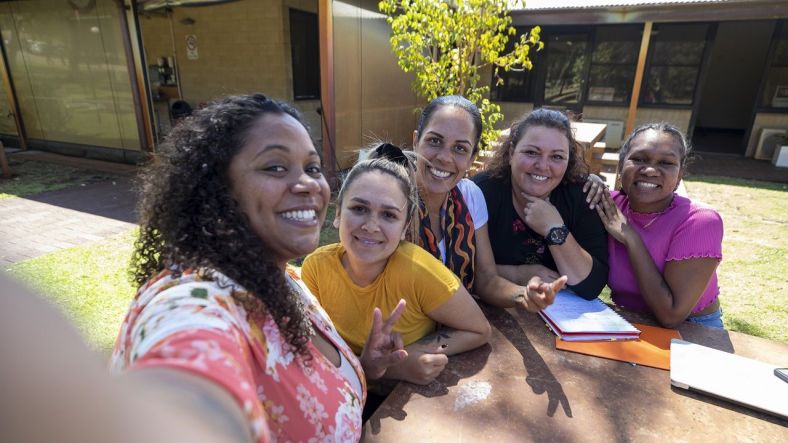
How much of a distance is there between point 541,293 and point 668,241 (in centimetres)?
82

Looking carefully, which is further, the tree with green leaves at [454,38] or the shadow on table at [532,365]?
the tree with green leaves at [454,38]

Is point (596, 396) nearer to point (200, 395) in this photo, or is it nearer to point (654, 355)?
point (654, 355)

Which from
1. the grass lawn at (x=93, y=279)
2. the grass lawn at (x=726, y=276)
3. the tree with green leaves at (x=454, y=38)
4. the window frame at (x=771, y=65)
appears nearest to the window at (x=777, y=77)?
the window frame at (x=771, y=65)

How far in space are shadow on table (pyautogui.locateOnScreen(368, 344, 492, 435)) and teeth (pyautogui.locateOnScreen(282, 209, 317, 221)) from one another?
0.65 m

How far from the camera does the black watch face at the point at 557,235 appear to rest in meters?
2.01

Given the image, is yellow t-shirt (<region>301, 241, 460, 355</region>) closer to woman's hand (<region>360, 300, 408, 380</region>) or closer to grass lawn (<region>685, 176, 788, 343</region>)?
woman's hand (<region>360, 300, 408, 380</region>)

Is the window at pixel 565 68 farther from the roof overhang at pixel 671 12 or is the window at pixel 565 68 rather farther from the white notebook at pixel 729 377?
the white notebook at pixel 729 377

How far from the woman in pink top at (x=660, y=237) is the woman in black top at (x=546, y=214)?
0.14 metres

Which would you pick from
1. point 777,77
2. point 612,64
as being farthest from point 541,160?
point 777,77

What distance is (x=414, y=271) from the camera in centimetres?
160

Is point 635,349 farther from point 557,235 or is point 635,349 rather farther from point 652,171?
point 652,171

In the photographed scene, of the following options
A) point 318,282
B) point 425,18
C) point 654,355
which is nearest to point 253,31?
point 425,18

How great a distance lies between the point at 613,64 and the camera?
10.2 meters

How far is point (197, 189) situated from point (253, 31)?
8.77 metres
